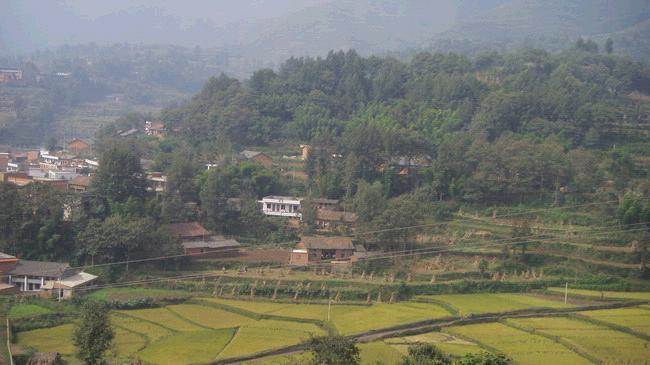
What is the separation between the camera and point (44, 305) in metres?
14.8

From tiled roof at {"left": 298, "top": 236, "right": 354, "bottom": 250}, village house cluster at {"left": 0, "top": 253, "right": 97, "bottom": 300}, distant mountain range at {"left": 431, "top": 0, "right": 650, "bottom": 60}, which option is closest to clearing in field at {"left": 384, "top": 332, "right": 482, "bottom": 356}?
tiled roof at {"left": 298, "top": 236, "right": 354, "bottom": 250}

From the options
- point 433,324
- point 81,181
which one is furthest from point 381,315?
point 81,181

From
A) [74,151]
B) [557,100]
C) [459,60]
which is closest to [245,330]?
[557,100]

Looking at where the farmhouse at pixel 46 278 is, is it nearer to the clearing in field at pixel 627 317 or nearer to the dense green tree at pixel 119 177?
the dense green tree at pixel 119 177

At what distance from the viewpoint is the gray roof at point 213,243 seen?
18484mm

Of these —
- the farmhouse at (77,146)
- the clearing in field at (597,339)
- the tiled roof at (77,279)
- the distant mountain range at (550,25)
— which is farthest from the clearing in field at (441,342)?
the distant mountain range at (550,25)

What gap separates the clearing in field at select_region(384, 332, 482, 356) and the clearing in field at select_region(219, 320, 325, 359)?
1306 millimetres

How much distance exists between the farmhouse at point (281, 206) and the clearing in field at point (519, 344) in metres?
8.00

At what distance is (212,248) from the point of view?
61.2ft

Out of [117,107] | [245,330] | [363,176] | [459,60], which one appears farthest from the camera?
[117,107]

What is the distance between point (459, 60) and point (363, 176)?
1200 centimetres

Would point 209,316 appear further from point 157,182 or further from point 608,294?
point 157,182

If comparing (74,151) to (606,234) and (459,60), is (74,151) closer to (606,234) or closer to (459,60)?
(459,60)

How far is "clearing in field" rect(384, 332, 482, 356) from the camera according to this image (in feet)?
42.2
